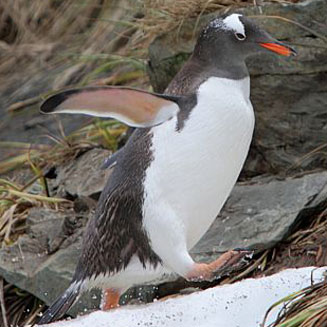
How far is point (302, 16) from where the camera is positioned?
4.39 metres

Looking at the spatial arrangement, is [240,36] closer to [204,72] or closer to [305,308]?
[204,72]

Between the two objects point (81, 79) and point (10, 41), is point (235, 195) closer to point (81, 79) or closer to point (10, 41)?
point (81, 79)

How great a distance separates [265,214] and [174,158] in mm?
925

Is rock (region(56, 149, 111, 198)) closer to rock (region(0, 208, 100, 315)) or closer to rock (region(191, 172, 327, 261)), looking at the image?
rock (region(0, 208, 100, 315))

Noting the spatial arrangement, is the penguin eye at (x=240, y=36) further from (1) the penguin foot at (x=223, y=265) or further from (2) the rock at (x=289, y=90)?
(2) the rock at (x=289, y=90)

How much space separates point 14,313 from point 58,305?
1067mm

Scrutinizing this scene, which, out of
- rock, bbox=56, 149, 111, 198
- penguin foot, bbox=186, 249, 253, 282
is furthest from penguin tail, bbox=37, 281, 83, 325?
rock, bbox=56, 149, 111, 198

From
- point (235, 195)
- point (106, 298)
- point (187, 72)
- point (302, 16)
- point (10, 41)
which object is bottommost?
point (10, 41)

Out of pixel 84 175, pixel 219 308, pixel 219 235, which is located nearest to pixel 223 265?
pixel 219 308

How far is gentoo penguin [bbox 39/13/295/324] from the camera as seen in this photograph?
335 centimetres

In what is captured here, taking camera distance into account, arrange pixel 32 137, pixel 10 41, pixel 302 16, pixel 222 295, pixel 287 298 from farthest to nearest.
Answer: pixel 10 41, pixel 32 137, pixel 302 16, pixel 222 295, pixel 287 298

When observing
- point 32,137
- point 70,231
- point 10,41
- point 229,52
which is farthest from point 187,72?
point 10,41

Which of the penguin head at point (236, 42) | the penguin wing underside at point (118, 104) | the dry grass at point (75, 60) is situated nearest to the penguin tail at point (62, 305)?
the penguin wing underside at point (118, 104)

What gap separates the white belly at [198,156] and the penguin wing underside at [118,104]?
52 millimetres
